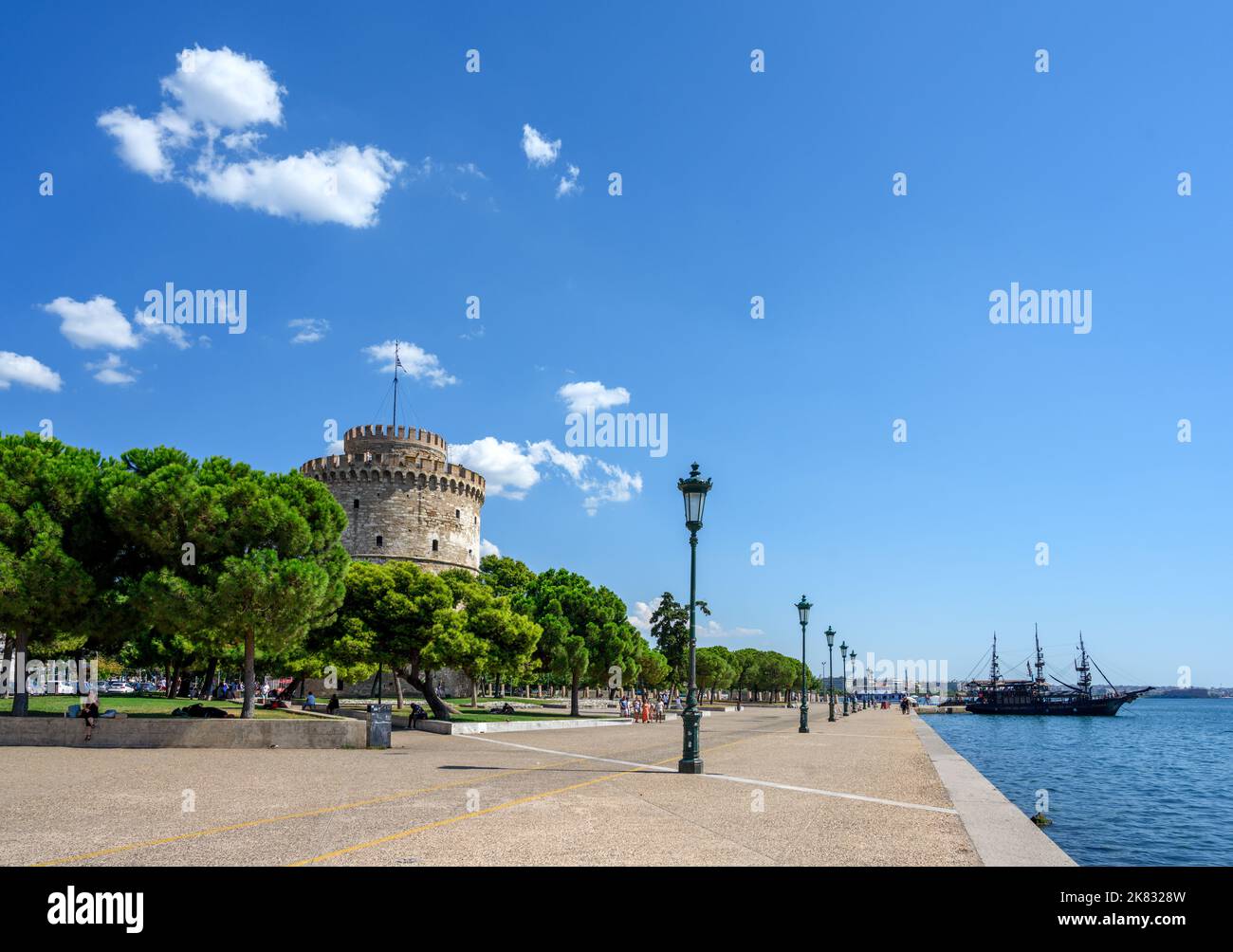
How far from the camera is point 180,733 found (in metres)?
24.7

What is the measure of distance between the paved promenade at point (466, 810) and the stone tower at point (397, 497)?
50324 millimetres

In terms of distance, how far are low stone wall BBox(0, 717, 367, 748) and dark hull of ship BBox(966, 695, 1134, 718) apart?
12016 centimetres

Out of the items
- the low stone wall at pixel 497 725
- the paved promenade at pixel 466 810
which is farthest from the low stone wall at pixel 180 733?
the low stone wall at pixel 497 725

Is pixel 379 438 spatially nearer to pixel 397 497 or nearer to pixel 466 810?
pixel 397 497

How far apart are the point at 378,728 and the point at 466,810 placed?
45.4 ft

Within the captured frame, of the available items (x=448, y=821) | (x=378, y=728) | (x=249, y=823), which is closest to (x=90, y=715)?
(x=378, y=728)

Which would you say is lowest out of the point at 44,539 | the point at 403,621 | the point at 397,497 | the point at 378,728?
the point at 378,728

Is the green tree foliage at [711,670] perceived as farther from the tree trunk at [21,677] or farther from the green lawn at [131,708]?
the tree trunk at [21,677]

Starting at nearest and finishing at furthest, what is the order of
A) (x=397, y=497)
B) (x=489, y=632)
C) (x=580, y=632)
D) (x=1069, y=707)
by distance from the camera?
(x=489, y=632) < (x=580, y=632) < (x=397, y=497) < (x=1069, y=707)

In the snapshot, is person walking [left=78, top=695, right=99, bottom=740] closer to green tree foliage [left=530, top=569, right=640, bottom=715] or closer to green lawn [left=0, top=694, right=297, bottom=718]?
green lawn [left=0, top=694, right=297, bottom=718]

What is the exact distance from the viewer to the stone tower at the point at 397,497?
72625 millimetres
